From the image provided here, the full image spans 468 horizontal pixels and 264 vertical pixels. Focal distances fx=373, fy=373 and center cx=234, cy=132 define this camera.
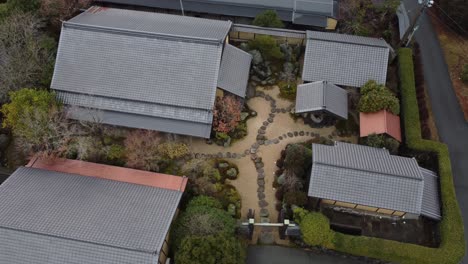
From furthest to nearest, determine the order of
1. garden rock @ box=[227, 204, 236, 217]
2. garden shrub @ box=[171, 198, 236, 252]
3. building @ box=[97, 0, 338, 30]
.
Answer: building @ box=[97, 0, 338, 30] < garden rock @ box=[227, 204, 236, 217] < garden shrub @ box=[171, 198, 236, 252]

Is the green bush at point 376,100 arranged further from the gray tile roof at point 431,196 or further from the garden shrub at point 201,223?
the garden shrub at point 201,223

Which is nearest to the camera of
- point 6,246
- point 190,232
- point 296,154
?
point 6,246

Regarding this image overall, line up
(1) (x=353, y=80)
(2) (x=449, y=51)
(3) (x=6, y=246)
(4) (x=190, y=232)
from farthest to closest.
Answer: (2) (x=449, y=51) < (1) (x=353, y=80) < (4) (x=190, y=232) < (3) (x=6, y=246)

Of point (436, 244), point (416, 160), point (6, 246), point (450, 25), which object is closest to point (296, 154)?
point (416, 160)

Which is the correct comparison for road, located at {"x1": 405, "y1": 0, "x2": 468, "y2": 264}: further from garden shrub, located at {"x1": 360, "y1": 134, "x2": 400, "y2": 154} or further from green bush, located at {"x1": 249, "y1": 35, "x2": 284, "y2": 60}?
green bush, located at {"x1": 249, "y1": 35, "x2": 284, "y2": 60}

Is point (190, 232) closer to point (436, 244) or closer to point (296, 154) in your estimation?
point (296, 154)

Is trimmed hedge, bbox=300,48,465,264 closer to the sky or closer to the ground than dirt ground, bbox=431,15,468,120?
closer to the ground

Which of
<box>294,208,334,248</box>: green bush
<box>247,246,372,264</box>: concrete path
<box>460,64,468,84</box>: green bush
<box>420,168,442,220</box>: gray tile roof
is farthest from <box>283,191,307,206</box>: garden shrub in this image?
<box>460,64,468,84</box>: green bush
